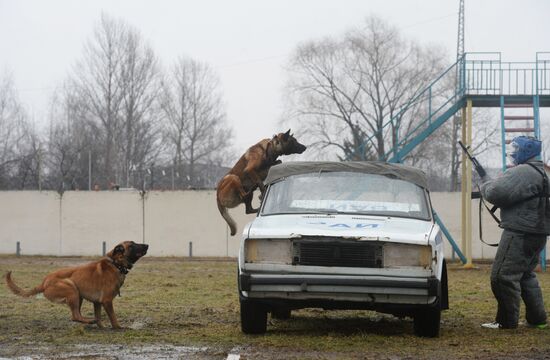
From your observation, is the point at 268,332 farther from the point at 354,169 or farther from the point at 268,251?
the point at 354,169

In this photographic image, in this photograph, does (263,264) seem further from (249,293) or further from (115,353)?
(115,353)

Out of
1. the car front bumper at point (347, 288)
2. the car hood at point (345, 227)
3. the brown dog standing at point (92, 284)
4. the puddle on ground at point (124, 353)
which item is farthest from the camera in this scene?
the brown dog standing at point (92, 284)

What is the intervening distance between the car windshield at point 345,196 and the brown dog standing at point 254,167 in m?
1.30

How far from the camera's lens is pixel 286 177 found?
10.0m

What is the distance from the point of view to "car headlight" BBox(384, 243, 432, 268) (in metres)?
8.21

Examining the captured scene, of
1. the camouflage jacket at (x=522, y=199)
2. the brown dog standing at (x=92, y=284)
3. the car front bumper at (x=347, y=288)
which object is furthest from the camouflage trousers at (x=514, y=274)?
the brown dog standing at (x=92, y=284)

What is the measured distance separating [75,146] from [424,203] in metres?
48.0

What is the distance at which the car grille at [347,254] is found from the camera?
8211 millimetres

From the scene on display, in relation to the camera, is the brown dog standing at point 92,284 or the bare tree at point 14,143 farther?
the bare tree at point 14,143

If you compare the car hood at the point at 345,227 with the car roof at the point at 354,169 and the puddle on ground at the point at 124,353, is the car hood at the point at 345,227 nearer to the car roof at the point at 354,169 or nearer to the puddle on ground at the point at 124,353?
the car roof at the point at 354,169

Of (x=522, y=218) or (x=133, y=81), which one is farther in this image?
(x=133, y=81)

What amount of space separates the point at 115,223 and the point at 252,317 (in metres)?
25.8

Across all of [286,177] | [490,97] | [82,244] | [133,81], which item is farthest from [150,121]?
[286,177]

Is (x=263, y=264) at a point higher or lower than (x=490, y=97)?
lower
